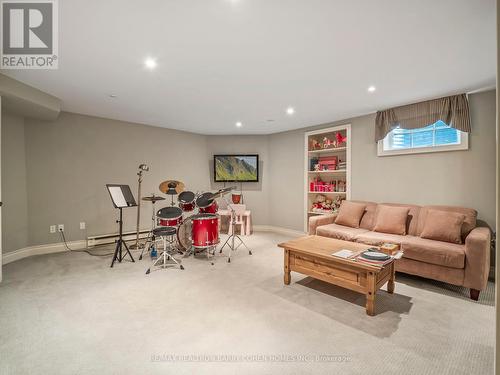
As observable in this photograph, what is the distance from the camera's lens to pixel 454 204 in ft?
10.9

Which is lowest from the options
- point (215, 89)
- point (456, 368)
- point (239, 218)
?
point (456, 368)

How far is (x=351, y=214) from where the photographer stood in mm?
4020

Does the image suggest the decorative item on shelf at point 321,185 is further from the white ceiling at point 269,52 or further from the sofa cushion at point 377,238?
the white ceiling at point 269,52

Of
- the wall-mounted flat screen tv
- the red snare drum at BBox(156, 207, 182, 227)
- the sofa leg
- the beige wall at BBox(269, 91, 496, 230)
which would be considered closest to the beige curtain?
the beige wall at BBox(269, 91, 496, 230)

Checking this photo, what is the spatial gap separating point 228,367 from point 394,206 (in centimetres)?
332

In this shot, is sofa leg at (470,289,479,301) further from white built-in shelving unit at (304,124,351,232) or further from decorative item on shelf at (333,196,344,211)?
decorative item on shelf at (333,196,344,211)

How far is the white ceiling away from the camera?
1709 millimetres

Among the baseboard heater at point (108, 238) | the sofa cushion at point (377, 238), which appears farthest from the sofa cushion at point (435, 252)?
the baseboard heater at point (108, 238)

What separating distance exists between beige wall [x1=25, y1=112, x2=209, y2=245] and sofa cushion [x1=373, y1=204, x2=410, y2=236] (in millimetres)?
4356

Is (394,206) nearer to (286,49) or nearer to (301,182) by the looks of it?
(301,182)

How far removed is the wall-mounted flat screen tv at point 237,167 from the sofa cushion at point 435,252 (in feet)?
12.1

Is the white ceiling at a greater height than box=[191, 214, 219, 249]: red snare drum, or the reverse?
the white ceiling

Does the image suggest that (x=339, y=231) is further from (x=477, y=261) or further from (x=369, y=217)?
(x=477, y=261)

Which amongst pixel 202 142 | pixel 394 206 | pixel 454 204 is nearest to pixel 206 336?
pixel 394 206
